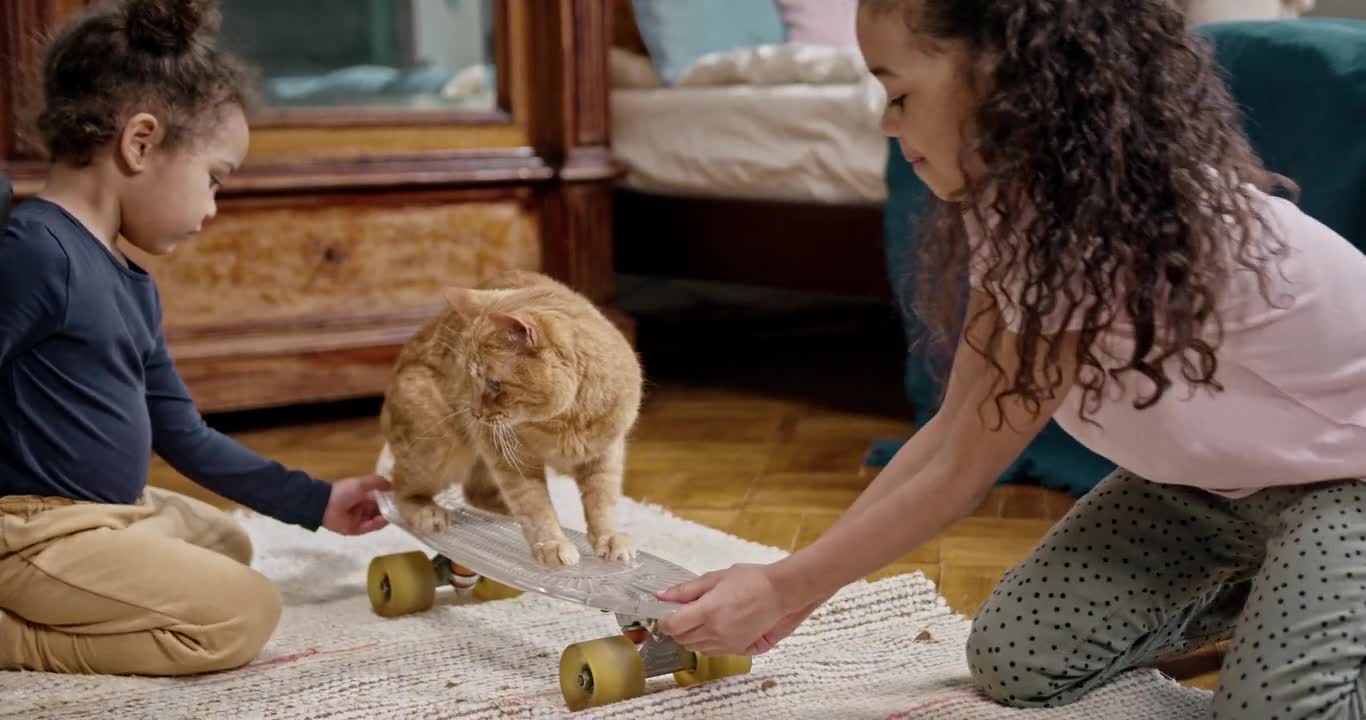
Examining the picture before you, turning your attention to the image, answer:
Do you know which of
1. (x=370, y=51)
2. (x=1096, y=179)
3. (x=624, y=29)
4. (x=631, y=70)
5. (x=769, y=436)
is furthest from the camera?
(x=624, y=29)

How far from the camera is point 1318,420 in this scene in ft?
3.58

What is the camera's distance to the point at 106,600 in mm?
1285

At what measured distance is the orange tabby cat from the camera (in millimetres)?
1320

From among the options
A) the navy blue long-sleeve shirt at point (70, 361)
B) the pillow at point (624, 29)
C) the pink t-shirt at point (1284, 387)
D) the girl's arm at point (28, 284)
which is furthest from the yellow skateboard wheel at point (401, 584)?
the pillow at point (624, 29)

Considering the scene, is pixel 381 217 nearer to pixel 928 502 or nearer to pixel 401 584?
pixel 401 584

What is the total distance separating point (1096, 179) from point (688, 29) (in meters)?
1.92

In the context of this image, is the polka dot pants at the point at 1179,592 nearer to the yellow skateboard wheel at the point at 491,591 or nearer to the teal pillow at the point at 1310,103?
the teal pillow at the point at 1310,103

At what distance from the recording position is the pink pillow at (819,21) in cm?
289

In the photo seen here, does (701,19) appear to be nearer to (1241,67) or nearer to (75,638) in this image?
(1241,67)

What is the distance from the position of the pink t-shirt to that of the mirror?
5.59ft

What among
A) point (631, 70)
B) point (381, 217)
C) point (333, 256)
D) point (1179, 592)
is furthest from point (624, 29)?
point (1179, 592)

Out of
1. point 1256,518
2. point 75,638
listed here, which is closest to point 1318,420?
point 1256,518

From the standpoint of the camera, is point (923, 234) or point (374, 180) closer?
point (923, 234)

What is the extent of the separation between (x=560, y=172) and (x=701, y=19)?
45 cm
